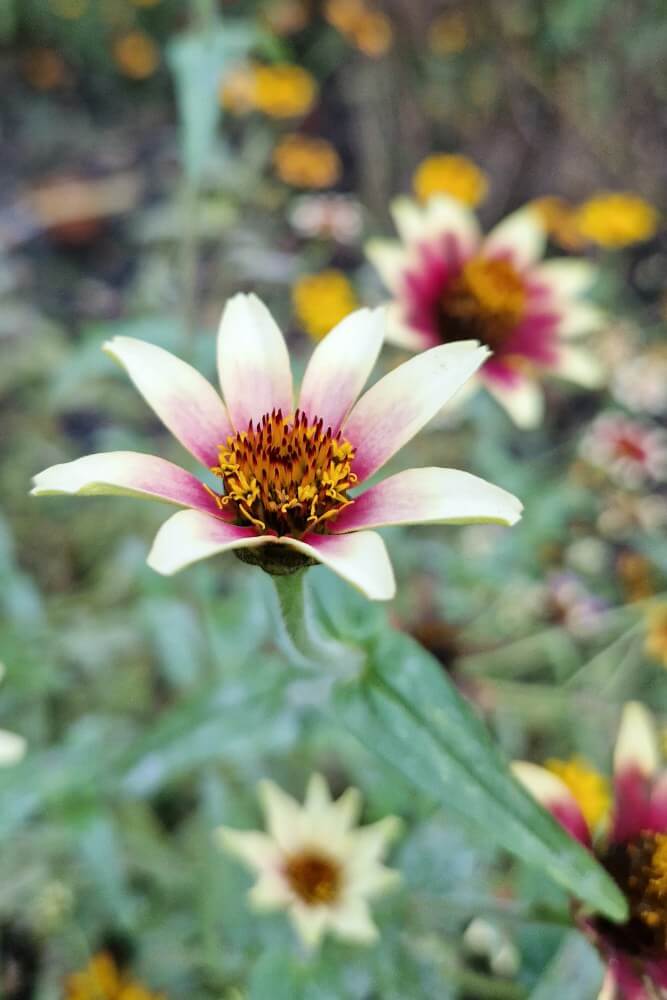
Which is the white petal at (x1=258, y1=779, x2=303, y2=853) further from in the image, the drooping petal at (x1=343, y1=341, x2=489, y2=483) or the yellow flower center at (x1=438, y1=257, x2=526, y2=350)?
the yellow flower center at (x1=438, y1=257, x2=526, y2=350)

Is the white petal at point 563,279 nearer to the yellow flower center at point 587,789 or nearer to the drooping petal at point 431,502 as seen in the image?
the yellow flower center at point 587,789

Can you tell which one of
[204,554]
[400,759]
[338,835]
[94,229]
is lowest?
[338,835]

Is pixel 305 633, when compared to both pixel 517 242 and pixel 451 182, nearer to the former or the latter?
pixel 517 242

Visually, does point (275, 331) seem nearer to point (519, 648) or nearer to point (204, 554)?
point (204, 554)

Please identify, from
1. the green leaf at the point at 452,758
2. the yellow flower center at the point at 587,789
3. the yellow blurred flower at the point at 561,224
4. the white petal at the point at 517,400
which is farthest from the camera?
the yellow blurred flower at the point at 561,224

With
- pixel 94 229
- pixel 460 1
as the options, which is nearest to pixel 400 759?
pixel 94 229

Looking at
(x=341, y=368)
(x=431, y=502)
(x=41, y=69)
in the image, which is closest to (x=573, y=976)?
(x=431, y=502)

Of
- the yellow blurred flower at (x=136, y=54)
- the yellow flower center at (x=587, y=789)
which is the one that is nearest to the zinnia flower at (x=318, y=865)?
the yellow flower center at (x=587, y=789)

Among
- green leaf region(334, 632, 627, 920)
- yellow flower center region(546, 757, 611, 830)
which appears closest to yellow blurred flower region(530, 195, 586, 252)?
yellow flower center region(546, 757, 611, 830)
